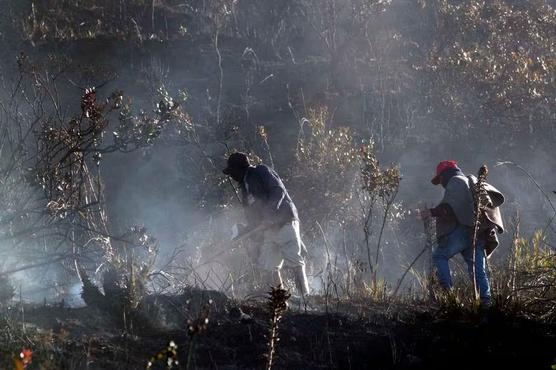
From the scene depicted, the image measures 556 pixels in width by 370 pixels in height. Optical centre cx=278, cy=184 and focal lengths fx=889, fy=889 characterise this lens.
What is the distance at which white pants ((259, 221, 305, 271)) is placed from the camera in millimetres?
8102

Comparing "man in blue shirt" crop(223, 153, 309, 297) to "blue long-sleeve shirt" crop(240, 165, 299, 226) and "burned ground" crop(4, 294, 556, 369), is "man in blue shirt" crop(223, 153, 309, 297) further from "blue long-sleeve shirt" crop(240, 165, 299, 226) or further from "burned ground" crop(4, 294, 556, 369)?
"burned ground" crop(4, 294, 556, 369)

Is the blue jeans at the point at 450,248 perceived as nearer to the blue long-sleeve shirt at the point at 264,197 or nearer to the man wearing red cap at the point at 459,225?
the man wearing red cap at the point at 459,225

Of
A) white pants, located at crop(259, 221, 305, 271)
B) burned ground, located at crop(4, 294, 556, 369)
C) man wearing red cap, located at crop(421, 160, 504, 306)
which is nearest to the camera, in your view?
burned ground, located at crop(4, 294, 556, 369)

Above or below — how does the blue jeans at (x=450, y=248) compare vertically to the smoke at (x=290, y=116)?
below

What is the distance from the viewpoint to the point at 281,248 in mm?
8141

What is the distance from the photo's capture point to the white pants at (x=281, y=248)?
810 cm

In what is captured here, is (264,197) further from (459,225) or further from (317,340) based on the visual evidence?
(317,340)

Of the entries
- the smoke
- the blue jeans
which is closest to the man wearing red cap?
the blue jeans

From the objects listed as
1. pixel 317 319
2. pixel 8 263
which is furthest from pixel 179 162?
pixel 317 319

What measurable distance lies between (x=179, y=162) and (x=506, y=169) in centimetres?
545

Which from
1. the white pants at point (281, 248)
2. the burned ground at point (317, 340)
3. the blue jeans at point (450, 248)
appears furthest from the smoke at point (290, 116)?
the burned ground at point (317, 340)

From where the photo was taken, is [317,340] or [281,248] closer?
[317,340]

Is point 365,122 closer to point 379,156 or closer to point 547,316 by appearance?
point 379,156

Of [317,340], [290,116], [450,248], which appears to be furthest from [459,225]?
[290,116]
